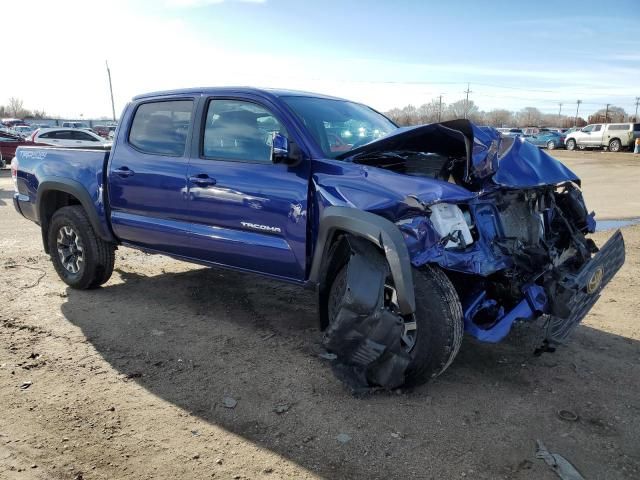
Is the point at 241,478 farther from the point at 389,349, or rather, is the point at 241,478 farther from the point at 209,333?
the point at 209,333

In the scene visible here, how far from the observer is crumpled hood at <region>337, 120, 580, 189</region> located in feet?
11.5

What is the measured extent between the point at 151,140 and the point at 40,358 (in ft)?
6.72

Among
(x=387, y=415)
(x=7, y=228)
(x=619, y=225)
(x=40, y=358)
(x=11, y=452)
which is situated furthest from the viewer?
(x=619, y=225)

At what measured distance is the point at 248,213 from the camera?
398 cm

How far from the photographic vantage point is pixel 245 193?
A: 13.1 ft

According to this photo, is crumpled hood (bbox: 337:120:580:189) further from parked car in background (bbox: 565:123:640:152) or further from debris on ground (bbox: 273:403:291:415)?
parked car in background (bbox: 565:123:640:152)

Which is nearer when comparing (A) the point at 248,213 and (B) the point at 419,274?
(B) the point at 419,274

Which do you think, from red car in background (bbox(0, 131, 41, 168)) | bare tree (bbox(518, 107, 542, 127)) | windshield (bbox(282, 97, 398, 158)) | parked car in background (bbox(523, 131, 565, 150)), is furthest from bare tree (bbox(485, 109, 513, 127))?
windshield (bbox(282, 97, 398, 158))

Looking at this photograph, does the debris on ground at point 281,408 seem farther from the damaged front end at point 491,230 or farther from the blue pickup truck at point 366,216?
the damaged front end at point 491,230

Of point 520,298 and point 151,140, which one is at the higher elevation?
point 151,140

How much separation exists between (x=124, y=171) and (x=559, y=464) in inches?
160

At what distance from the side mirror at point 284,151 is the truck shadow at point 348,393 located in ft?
4.72

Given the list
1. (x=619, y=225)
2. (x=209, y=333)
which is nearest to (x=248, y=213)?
(x=209, y=333)

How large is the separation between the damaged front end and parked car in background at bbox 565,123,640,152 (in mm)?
→ 33283
